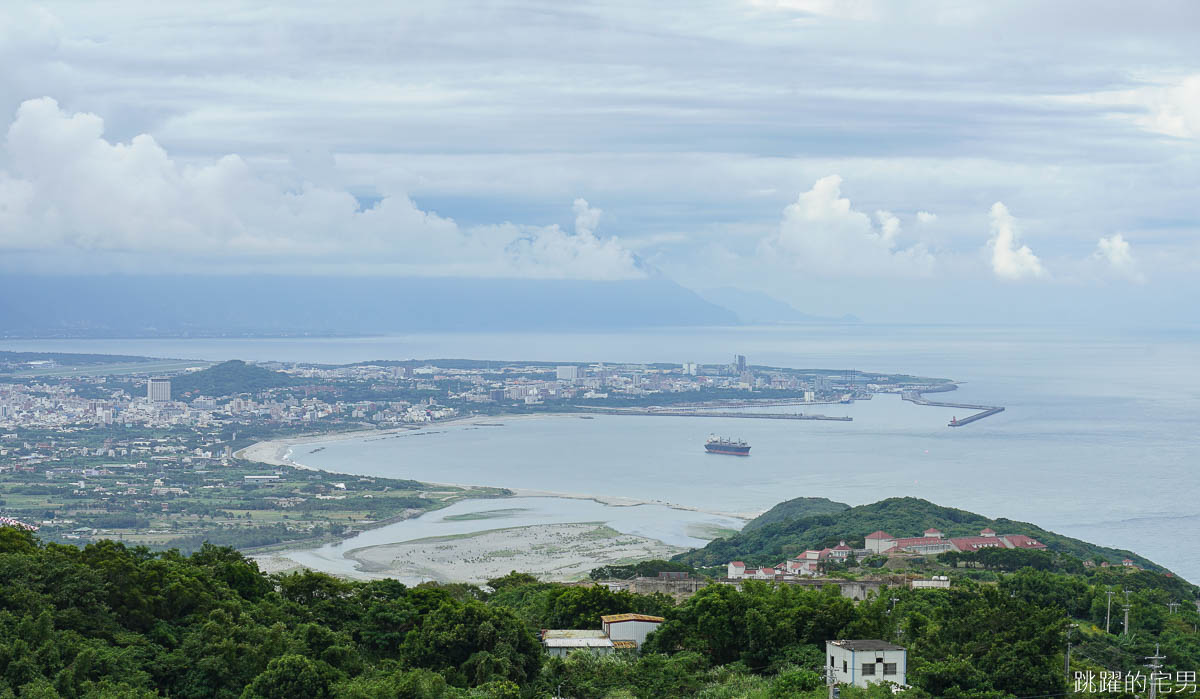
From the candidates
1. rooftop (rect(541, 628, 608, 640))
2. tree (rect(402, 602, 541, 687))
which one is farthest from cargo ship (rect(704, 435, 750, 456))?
tree (rect(402, 602, 541, 687))

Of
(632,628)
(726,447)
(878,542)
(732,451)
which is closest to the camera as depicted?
(632,628)

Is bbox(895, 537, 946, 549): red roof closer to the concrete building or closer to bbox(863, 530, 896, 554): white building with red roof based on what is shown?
bbox(863, 530, 896, 554): white building with red roof

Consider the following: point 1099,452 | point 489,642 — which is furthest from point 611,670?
point 1099,452

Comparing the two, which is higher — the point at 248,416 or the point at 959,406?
the point at 959,406

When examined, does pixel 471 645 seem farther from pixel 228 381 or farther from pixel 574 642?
pixel 228 381

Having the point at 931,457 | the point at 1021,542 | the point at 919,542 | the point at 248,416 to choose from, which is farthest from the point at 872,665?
the point at 248,416

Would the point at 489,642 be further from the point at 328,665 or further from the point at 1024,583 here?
the point at 1024,583
